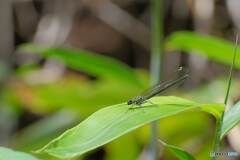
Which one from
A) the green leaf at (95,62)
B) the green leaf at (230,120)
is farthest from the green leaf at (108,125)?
the green leaf at (95,62)

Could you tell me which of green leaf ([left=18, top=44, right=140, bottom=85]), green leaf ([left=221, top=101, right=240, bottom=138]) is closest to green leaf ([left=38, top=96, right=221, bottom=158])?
green leaf ([left=221, top=101, right=240, bottom=138])

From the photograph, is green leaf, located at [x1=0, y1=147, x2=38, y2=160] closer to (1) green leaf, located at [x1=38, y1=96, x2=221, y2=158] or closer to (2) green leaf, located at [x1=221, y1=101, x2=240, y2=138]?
(1) green leaf, located at [x1=38, y1=96, x2=221, y2=158]

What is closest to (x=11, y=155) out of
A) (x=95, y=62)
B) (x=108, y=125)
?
(x=108, y=125)

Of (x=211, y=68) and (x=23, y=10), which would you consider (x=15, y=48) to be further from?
(x=211, y=68)

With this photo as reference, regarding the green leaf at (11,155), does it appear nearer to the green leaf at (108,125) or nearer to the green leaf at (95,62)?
the green leaf at (108,125)

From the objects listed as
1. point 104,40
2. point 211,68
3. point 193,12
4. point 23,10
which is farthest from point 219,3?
point 23,10

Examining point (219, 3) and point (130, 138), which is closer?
point (130, 138)
